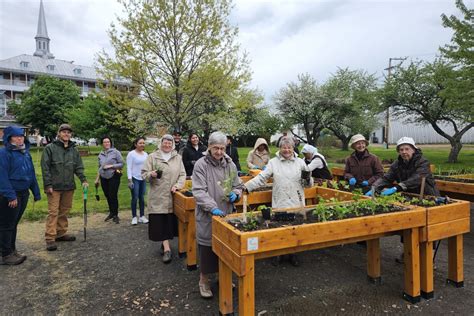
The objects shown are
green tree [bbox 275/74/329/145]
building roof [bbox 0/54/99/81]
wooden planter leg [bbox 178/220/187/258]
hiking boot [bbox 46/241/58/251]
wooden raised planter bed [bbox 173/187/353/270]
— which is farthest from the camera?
building roof [bbox 0/54/99/81]

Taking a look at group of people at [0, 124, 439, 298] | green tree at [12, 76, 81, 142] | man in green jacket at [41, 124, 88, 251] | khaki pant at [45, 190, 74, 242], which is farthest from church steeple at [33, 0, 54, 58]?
group of people at [0, 124, 439, 298]

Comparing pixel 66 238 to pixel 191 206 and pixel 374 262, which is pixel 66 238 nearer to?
pixel 191 206

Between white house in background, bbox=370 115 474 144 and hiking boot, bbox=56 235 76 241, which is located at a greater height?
white house in background, bbox=370 115 474 144

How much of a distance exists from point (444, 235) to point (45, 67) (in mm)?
71524

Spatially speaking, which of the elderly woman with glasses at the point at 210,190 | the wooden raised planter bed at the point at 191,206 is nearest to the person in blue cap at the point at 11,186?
the wooden raised planter bed at the point at 191,206

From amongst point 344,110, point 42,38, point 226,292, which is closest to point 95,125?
point 344,110

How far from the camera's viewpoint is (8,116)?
5150cm

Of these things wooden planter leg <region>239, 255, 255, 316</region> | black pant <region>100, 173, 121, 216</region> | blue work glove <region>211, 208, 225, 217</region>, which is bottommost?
wooden planter leg <region>239, 255, 255, 316</region>

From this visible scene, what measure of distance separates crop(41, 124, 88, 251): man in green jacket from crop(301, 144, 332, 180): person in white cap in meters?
3.88

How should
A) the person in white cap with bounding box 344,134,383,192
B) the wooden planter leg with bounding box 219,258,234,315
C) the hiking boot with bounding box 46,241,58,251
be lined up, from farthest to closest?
the hiking boot with bounding box 46,241,58,251, the person in white cap with bounding box 344,134,383,192, the wooden planter leg with bounding box 219,258,234,315

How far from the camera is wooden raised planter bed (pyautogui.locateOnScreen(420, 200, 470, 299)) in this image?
336 cm

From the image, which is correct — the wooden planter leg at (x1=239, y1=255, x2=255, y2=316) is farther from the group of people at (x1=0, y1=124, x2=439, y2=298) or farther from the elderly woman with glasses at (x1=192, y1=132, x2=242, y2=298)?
the elderly woman with glasses at (x1=192, y1=132, x2=242, y2=298)

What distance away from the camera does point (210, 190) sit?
346 cm

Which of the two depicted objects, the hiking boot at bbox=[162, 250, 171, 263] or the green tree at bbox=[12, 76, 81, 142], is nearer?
the hiking boot at bbox=[162, 250, 171, 263]
